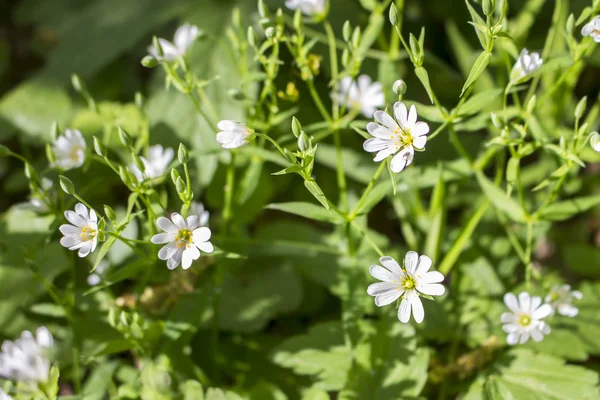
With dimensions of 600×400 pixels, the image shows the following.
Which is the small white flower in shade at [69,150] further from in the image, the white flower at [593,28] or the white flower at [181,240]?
the white flower at [593,28]

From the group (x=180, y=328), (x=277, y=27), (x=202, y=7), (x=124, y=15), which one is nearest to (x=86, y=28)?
(x=124, y=15)

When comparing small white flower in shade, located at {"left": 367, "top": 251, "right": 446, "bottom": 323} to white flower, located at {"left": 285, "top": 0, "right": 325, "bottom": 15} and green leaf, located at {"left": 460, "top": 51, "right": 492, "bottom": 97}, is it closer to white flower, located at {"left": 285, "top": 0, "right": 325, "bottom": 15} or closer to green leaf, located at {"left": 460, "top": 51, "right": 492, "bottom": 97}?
green leaf, located at {"left": 460, "top": 51, "right": 492, "bottom": 97}

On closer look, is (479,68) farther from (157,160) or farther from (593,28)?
(157,160)

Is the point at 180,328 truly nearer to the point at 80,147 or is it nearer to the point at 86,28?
the point at 80,147

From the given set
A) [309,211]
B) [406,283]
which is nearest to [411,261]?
[406,283]

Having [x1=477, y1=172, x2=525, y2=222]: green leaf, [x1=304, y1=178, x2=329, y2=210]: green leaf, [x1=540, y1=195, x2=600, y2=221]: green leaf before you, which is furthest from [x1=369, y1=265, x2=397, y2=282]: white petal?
[x1=540, y1=195, x2=600, y2=221]: green leaf

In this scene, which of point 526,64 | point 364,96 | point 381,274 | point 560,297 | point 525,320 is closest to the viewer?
point 381,274

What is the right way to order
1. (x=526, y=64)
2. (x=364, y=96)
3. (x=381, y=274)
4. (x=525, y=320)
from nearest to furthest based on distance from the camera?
(x=381, y=274)
(x=526, y=64)
(x=525, y=320)
(x=364, y=96)

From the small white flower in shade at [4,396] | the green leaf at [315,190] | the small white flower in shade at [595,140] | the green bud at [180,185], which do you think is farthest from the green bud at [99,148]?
the small white flower in shade at [595,140]
